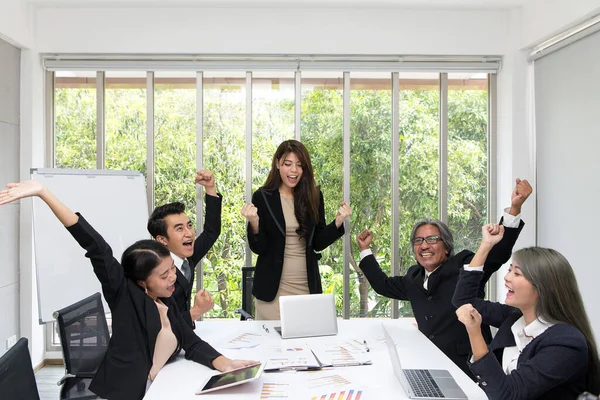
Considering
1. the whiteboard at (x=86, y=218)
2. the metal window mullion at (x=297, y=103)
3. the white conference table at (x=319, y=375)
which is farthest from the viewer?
the metal window mullion at (x=297, y=103)

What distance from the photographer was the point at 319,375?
1903 millimetres

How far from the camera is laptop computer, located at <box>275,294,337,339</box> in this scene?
241cm

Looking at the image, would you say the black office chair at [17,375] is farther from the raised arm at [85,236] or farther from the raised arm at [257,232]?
the raised arm at [257,232]

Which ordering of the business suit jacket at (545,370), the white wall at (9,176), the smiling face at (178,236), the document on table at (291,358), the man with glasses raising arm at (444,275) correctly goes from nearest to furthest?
the business suit jacket at (545,370) → the document on table at (291,358) → the man with glasses raising arm at (444,275) → the smiling face at (178,236) → the white wall at (9,176)

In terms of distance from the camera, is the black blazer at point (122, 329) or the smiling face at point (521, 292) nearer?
the smiling face at point (521, 292)

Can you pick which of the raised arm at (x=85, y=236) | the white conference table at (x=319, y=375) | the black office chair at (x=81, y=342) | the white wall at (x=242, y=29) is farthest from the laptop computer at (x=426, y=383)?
the white wall at (x=242, y=29)

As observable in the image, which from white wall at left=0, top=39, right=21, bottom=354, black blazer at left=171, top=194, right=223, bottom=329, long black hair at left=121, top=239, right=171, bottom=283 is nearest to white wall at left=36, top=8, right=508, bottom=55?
white wall at left=0, top=39, right=21, bottom=354

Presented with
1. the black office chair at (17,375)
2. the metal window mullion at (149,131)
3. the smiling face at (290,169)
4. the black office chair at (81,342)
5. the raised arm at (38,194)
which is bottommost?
the black office chair at (81,342)

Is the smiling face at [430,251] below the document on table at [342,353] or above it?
above

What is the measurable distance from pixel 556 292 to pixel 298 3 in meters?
3.01

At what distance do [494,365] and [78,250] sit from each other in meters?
2.93

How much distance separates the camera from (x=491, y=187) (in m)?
4.21

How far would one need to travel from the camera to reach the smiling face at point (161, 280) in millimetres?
2074

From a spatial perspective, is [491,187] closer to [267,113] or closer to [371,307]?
[371,307]
